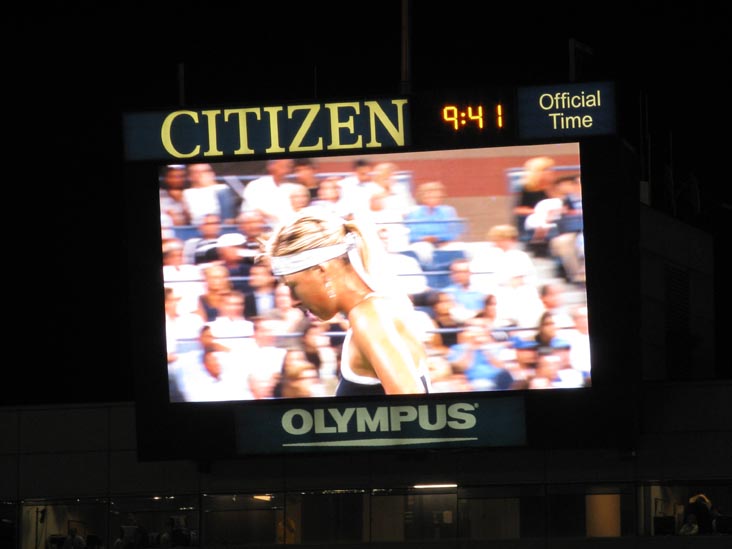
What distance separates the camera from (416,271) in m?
19.6

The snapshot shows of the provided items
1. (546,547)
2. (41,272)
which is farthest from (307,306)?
(41,272)

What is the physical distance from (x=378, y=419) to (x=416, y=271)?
177 cm

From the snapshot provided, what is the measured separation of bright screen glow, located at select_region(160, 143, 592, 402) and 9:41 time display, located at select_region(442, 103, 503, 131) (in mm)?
303

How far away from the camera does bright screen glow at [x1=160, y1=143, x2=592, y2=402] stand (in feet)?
63.7

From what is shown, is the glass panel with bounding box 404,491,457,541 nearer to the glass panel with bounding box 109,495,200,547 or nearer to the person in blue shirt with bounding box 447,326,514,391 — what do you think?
the person in blue shirt with bounding box 447,326,514,391

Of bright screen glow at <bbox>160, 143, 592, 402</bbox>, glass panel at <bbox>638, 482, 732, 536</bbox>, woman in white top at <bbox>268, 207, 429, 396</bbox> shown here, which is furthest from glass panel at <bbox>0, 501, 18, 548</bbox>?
glass panel at <bbox>638, 482, 732, 536</bbox>

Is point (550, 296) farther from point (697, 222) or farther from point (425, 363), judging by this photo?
point (697, 222)

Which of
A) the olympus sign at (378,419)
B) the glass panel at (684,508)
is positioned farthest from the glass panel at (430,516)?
the glass panel at (684,508)

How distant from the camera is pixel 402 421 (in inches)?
773

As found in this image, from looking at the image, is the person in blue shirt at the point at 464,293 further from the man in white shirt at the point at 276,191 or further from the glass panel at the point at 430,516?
the glass panel at the point at 430,516

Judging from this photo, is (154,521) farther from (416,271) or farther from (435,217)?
(435,217)

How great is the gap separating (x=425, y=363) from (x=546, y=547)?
120 inches

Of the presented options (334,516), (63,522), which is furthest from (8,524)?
(334,516)

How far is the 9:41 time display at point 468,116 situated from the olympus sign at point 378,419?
10.5ft
